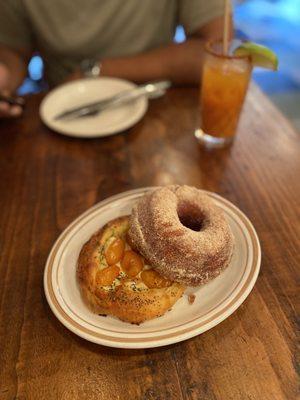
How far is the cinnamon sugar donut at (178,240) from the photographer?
0.69 meters

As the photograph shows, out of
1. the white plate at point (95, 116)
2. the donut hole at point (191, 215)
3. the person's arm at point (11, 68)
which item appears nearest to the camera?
the donut hole at point (191, 215)

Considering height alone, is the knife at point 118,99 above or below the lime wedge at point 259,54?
below

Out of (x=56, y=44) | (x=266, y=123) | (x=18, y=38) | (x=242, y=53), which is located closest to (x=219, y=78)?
(x=242, y=53)

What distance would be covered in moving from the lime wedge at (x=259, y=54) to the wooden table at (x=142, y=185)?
285 mm

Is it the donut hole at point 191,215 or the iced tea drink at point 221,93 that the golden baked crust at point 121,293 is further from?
the iced tea drink at point 221,93

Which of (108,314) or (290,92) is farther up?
(108,314)

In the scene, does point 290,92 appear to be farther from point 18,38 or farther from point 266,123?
point 18,38

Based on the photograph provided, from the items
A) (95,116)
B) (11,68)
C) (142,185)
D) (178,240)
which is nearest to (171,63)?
(95,116)

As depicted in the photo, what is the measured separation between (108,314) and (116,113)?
0.91 metres

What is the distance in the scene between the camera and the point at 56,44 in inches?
71.7

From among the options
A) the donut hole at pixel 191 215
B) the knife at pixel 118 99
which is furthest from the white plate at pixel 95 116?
the donut hole at pixel 191 215

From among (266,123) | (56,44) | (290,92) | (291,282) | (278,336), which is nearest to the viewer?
(278,336)

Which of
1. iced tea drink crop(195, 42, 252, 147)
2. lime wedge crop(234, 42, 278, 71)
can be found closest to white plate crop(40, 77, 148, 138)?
iced tea drink crop(195, 42, 252, 147)

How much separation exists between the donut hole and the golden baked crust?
0.15m
